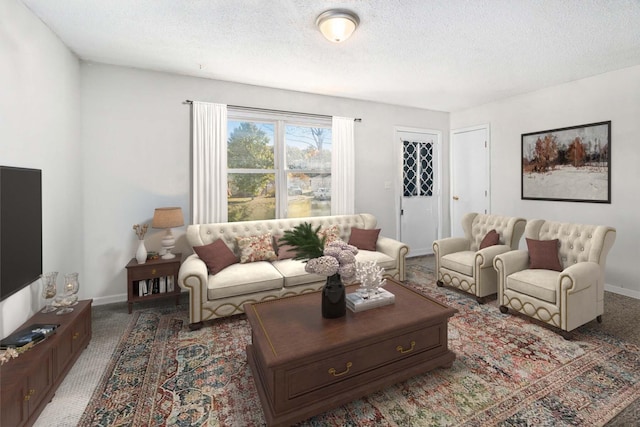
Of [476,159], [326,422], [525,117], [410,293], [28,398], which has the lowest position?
[326,422]

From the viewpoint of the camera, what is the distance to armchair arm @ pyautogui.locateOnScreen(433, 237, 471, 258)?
398 centimetres

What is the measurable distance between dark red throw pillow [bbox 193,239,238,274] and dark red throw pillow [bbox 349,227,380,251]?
5.63 feet

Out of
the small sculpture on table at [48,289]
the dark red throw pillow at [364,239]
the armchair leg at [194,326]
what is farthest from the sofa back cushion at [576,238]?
the small sculpture on table at [48,289]

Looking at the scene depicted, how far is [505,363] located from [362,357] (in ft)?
4.03

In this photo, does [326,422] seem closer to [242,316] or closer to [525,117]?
[242,316]

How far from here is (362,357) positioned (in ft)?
6.21

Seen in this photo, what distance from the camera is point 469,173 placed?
5.46 m

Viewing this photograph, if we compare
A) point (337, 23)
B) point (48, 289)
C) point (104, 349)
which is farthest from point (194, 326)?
point (337, 23)

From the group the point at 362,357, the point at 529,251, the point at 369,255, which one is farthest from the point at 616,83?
the point at 362,357

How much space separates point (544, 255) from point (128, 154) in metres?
4.83

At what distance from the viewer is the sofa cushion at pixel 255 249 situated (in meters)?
3.50

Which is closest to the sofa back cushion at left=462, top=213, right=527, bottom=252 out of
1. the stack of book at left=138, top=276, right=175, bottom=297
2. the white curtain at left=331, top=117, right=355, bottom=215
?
the white curtain at left=331, top=117, right=355, bottom=215

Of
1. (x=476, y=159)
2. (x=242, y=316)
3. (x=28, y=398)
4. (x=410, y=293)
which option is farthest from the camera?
(x=476, y=159)

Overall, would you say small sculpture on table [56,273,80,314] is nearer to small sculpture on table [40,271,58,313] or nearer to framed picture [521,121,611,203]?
small sculpture on table [40,271,58,313]
